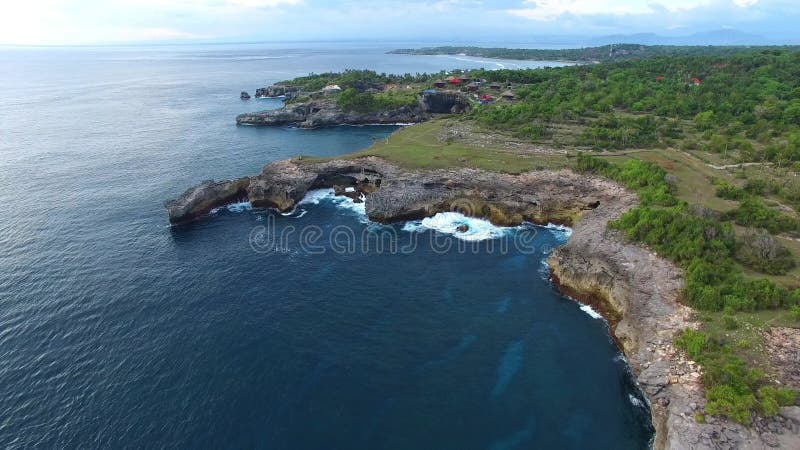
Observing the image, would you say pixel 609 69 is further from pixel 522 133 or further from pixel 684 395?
→ pixel 684 395

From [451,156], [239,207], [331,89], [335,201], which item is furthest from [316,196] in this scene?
[331,89]

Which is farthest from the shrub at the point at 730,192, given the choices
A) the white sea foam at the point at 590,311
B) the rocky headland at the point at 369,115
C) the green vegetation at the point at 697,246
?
the rocky headland at the point at 369,115

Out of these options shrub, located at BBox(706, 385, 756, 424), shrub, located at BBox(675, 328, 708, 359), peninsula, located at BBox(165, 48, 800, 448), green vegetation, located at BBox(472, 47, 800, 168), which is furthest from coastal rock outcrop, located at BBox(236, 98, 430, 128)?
shrub, located at BBox(706, 385, 756, 424)

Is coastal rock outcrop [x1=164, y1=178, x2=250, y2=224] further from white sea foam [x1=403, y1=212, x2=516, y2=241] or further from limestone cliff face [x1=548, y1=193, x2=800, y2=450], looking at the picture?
limestone cliff face [x1=548, y1=193, x2=800, y2=450]

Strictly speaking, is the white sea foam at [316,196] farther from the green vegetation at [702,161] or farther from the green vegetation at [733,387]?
the green vegetation at [733,387]

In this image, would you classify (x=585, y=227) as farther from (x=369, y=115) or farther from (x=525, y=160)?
(x=369, y=115)

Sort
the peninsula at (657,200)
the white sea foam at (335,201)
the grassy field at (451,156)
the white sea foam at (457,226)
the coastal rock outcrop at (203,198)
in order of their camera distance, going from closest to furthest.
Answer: the peninsula at (657,200) < the white sea foam at (457,226) < the coastal rock outcrop at (203,198) < the white sea foam at (335,201) < the grassy field at (451,156)
